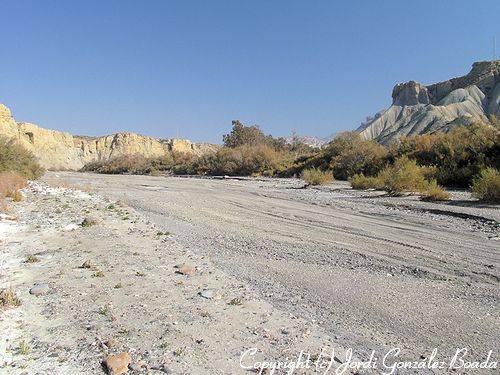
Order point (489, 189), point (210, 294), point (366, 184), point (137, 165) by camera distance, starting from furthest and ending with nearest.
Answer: point (137, 165) < point (366, 184) < point (489, 189) < point (210, 294)

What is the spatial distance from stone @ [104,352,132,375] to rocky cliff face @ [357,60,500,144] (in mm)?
67546

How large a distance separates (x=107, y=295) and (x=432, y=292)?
15.0 feet

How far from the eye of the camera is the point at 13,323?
5332 millimetres

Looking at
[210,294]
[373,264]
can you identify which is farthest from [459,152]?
[210,294]

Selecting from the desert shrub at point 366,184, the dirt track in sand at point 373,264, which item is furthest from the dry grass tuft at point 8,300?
the desert shrub at point 366,184

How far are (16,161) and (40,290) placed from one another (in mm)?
28539

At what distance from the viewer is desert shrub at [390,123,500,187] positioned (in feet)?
71.9

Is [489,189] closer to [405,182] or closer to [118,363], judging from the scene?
[405,182]

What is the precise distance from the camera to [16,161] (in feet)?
104

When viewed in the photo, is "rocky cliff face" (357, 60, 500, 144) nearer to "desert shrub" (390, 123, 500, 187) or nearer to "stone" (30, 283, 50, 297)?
"desert shrub" (390, 123, 500, 187)

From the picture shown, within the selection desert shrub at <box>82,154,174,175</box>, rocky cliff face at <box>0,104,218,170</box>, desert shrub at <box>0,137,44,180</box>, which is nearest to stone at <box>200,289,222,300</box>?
desert shrub at <box>0,137,44,180</box>

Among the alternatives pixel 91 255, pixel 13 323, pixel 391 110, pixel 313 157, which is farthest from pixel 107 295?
pixel 391 110

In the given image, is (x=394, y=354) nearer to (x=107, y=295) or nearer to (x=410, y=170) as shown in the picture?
(x=107, y=295)

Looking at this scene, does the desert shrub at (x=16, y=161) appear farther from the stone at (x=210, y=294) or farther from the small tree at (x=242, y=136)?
the small tree at (x=242, y=136)
